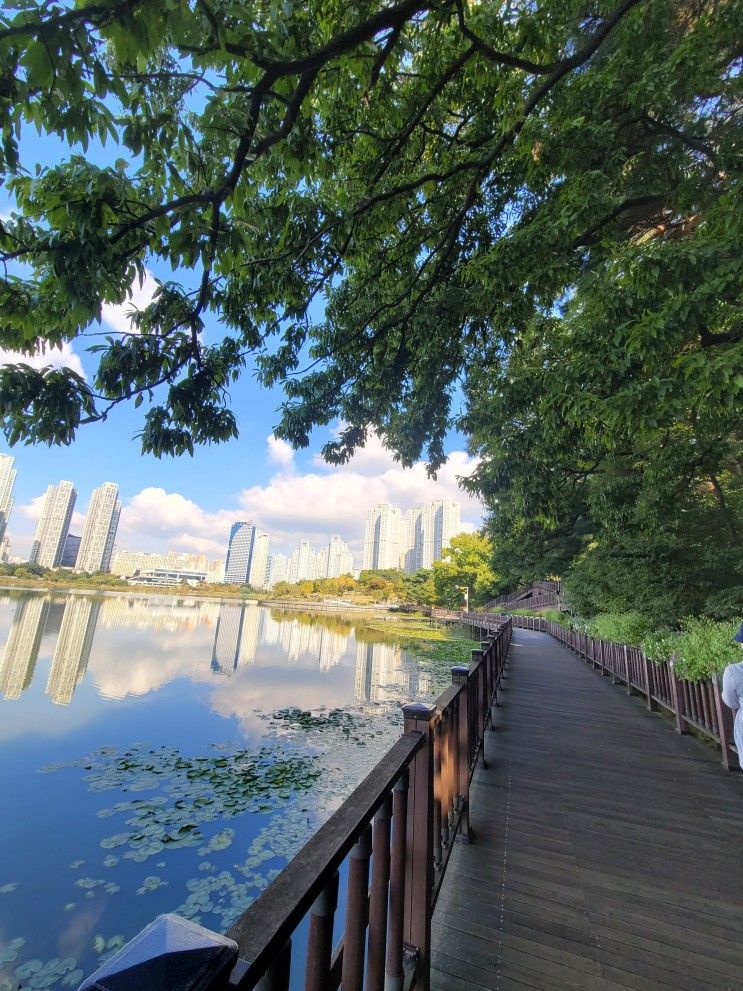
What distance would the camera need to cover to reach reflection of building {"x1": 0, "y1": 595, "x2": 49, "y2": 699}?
10562 mm

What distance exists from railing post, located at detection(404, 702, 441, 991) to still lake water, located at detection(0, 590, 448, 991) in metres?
2.78

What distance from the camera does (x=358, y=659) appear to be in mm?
17234

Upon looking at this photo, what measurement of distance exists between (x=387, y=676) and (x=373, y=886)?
13.1 meters

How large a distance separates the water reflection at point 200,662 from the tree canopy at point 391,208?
26.1 feet

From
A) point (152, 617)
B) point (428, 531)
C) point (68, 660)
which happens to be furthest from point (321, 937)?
point (428, 531)

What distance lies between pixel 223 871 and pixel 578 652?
10688mm

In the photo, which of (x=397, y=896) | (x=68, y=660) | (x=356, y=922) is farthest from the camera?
(x=68, y=660)

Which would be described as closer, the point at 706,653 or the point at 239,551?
the point at 706,653

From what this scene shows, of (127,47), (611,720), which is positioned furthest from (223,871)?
(127,47)

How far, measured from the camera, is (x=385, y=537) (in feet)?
323

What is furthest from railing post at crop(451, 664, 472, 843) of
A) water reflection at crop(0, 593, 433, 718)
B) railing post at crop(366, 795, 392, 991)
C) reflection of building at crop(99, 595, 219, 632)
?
reflection of building at crop(99, 595, 219, 632)

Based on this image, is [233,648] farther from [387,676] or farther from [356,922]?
[356,922]

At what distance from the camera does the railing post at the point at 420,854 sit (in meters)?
1.60

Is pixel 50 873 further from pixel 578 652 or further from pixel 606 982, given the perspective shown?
pixel 578 652
